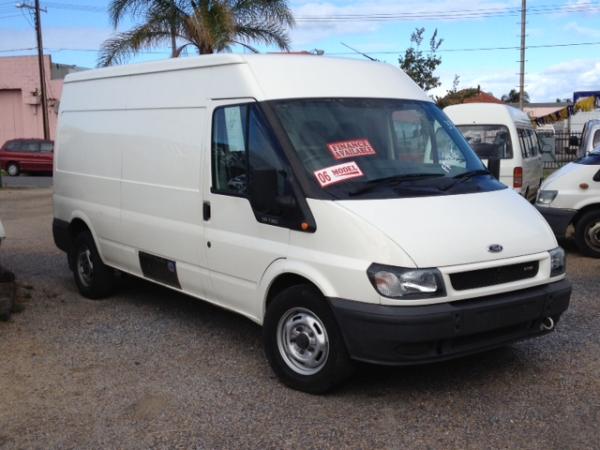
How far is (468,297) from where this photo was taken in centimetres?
424

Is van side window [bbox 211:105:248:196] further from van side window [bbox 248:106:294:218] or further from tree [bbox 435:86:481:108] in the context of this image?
tree [bbox 435:86:481:108]

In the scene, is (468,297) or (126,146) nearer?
(468,297)

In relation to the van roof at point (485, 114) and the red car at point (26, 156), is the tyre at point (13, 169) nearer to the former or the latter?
the red car at point (26, 156)

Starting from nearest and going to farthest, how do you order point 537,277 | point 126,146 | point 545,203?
point 537,277, point 126,146, point 545,203

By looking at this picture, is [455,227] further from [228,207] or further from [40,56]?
[40,56]

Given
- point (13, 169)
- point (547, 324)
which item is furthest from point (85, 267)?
point (13, 169)

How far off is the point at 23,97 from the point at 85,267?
36.1 metres

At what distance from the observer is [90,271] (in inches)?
287

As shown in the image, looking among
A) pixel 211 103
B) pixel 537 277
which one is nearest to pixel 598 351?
pixel 537 277

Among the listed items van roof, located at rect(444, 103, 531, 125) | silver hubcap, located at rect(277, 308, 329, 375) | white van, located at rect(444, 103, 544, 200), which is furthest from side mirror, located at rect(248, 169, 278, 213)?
van roof, located at rect(444, 103, 531, 125)

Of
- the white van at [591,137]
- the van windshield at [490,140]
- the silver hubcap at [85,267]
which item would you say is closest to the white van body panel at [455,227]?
the silver hubcap at [85,267]

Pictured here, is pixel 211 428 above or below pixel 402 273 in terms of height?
below

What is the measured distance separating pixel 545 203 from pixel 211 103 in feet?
19.3

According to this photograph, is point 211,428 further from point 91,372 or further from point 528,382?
point 528,382
